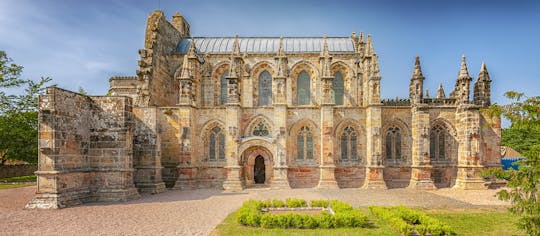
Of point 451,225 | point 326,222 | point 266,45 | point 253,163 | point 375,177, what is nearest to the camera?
point 326,222

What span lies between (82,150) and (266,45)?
19.9 meters

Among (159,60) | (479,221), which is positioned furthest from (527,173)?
(159,60)

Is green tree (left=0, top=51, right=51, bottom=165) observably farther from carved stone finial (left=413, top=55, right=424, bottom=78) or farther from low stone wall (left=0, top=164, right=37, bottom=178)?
carved stone finial (left=413, top=55, right=424, bottom=78)

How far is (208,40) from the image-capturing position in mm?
34844

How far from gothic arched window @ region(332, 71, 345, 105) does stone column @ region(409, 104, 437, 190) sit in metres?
7.65

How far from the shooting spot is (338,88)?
3206cm

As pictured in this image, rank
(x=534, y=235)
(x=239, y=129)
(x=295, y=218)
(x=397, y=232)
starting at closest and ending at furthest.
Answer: (x=534, y=235)
(x=397, y=232)
(x=295, y=218)
(x=239, y=129)

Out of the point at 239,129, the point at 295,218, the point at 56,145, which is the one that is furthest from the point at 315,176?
the point at 56,145

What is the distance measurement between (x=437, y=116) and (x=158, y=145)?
2074cm

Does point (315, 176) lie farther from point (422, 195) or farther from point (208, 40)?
point (208, 40)

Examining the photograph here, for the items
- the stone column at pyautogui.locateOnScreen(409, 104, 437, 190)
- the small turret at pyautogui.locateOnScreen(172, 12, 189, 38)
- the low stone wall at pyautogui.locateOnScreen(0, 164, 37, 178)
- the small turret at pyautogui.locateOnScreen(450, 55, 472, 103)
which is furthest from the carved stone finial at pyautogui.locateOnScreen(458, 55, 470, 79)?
the low stone wall at pyautogui.locateOnScreen(0, 164, 37, 178)

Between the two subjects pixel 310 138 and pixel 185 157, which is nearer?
pixel 185 157

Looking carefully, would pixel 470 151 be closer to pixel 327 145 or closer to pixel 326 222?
pixel 327 145

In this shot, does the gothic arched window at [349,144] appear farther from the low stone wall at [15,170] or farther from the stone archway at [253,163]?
the low stone wall at [15,170]
